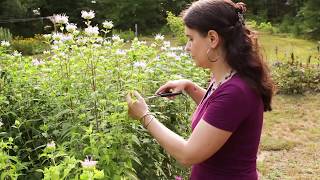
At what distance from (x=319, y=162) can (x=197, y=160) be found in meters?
4.14

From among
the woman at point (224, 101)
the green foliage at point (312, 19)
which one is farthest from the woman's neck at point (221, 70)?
the green foliage at point (312, 19)

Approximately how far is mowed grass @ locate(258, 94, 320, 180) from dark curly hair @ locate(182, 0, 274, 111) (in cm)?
342

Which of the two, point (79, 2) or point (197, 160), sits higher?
point (197, 160)

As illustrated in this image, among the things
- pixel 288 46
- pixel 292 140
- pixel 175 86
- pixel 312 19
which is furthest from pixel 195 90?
pixel 312 19

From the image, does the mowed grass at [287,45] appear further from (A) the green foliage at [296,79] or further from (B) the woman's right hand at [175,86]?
(B) the woman's right hand at [175,86]

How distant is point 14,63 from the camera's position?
2.95 meters

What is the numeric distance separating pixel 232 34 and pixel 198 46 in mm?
128

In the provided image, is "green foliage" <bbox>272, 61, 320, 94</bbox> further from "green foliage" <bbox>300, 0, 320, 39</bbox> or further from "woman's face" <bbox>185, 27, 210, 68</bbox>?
"green foliage" <bbox>300, 0, 320, 39</bbox>

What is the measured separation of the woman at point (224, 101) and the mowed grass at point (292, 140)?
333cm

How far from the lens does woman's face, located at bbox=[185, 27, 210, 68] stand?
1.80 metres

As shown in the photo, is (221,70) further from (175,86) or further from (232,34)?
(175,86)

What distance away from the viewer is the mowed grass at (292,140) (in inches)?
207

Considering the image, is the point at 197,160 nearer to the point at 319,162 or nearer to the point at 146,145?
the point at 146,145

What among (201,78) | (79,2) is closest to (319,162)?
(201,78)
